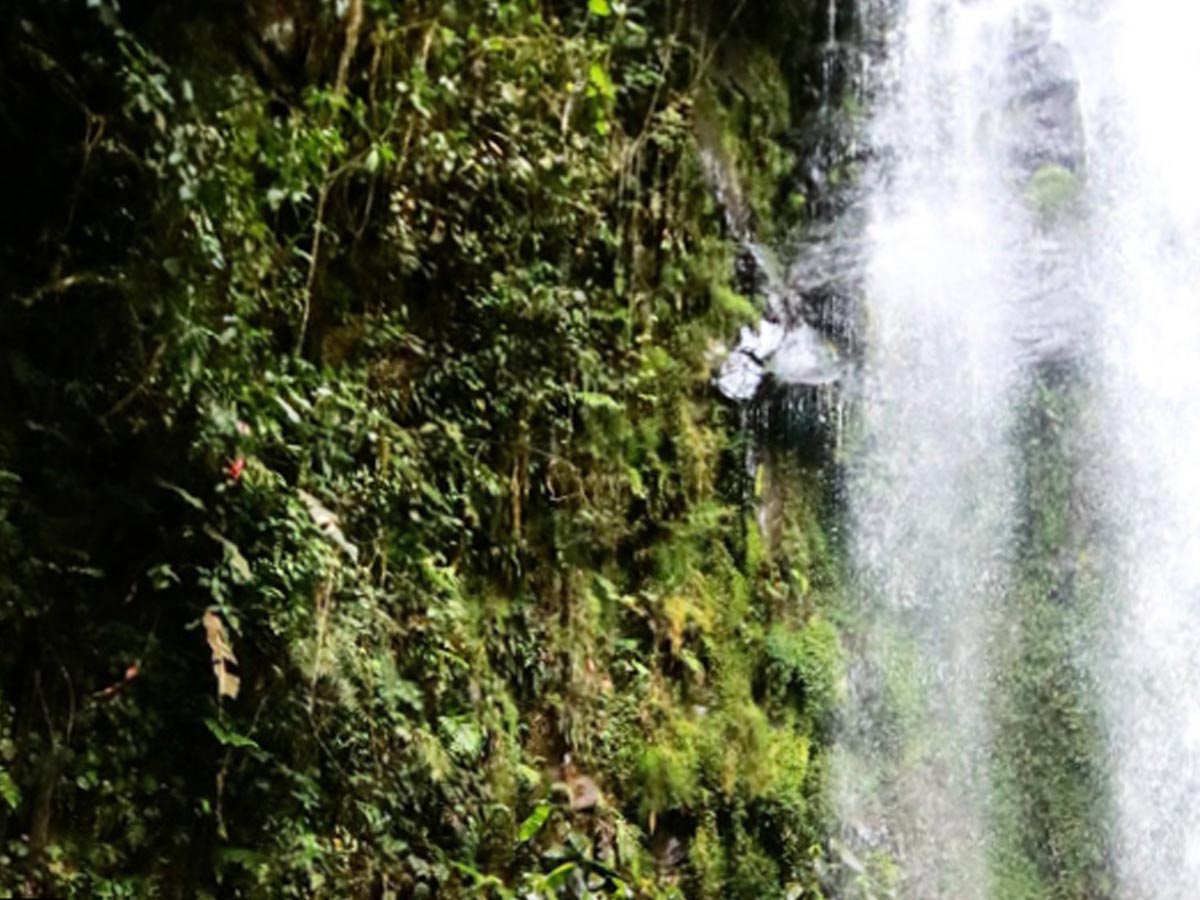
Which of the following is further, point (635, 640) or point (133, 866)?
point (635, 640)

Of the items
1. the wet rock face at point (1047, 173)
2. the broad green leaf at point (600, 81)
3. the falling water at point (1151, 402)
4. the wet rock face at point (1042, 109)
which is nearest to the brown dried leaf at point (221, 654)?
the broad green leaf at point (600, 81)

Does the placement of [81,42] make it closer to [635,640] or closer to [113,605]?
[113,605]

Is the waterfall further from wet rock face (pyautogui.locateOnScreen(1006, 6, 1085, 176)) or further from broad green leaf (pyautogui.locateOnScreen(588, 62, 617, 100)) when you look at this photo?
broad green leaf (pyautogui.locateOnScreen(588, 62, 617, 100))

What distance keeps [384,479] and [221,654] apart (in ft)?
2.84

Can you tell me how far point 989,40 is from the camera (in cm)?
702

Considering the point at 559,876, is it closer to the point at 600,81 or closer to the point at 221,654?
the point at 221,654

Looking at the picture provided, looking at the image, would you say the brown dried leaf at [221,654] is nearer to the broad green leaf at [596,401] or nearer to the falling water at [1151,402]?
the broad green leaf at [596,401]

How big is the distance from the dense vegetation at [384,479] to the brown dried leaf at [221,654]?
0.02 metres

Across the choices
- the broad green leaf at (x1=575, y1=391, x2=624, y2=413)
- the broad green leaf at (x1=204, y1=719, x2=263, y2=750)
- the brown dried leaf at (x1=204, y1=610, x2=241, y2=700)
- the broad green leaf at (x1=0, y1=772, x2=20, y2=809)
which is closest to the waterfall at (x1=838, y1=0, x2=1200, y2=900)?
the broad green leaf at (x1=575, y1=391, x2=624, y2=413)

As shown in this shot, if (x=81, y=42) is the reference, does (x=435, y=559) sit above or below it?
below

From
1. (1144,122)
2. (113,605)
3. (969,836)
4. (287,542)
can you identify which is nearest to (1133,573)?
(969,836)

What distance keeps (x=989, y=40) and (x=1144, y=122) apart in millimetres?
1138

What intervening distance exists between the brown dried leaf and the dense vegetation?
0.02 metres

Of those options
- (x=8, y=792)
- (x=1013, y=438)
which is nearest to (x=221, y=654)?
(x=8, y=792)
